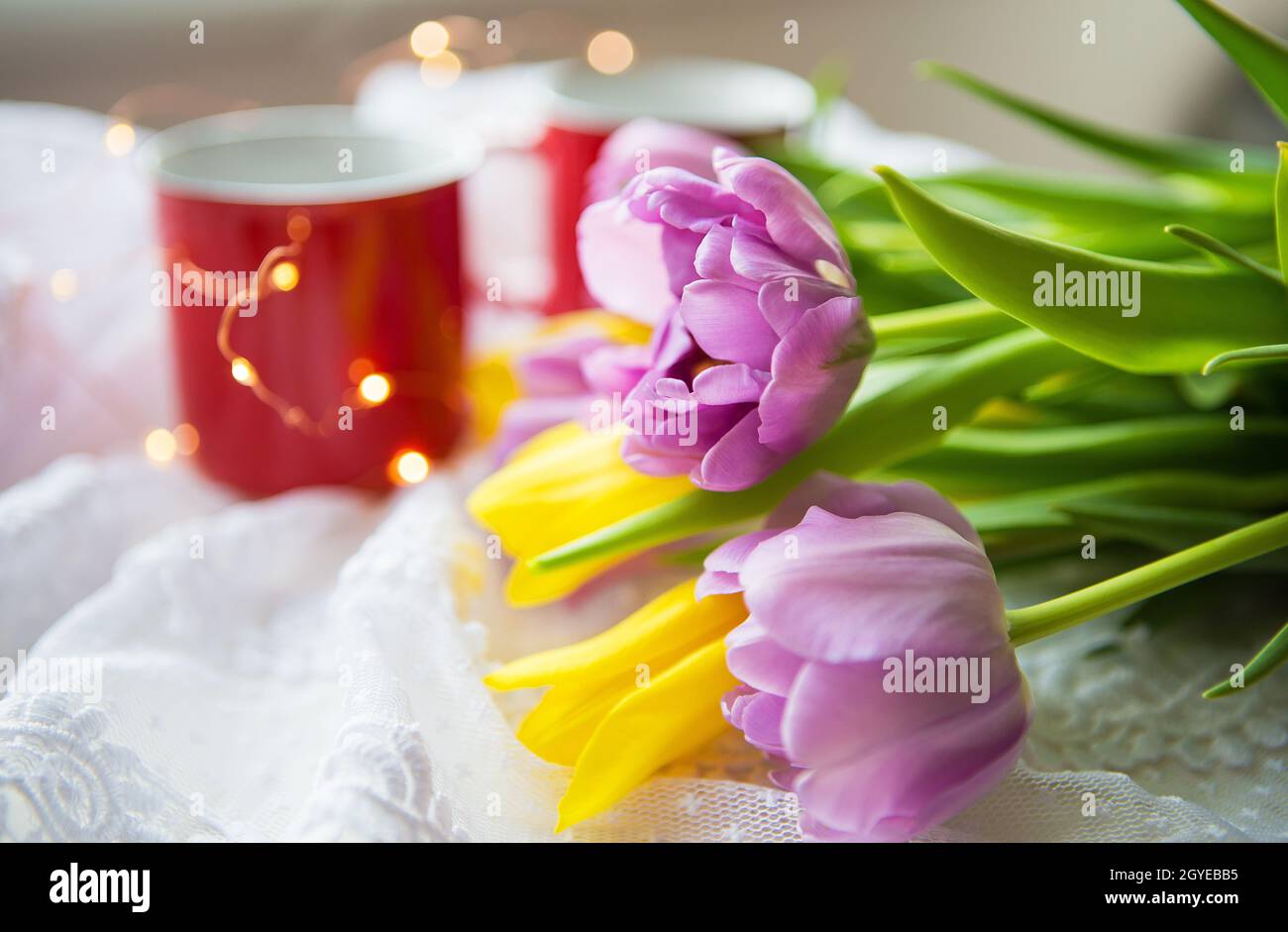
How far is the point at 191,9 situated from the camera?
1194 millimetres

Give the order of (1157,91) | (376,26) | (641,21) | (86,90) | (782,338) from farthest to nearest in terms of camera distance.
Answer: (1157,91) < (641,21) < (376,26) < (86,90) < (782,338)

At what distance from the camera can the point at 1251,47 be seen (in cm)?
33

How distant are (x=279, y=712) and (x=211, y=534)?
89mm

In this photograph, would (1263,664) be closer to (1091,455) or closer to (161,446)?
(1091,455)

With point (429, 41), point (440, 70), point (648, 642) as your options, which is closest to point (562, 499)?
point (648, 642)

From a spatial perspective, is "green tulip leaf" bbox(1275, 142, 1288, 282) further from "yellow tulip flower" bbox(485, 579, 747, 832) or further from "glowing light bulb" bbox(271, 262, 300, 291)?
"glowing light bulb" bbox(271, 262, 300, 291)

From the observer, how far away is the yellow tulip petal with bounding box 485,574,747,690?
0.31m

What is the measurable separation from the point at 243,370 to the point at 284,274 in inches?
1.5

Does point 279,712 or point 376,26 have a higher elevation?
point 376,26

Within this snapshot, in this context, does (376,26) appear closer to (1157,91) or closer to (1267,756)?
(1157,91)

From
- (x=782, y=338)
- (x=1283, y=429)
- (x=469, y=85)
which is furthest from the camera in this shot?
(x=469, y=85)

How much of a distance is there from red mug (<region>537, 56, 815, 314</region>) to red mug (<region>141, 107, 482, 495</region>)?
0.06m

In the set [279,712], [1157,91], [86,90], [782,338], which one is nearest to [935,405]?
[782,338]

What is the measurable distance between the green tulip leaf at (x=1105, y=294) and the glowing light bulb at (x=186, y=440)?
304mm
